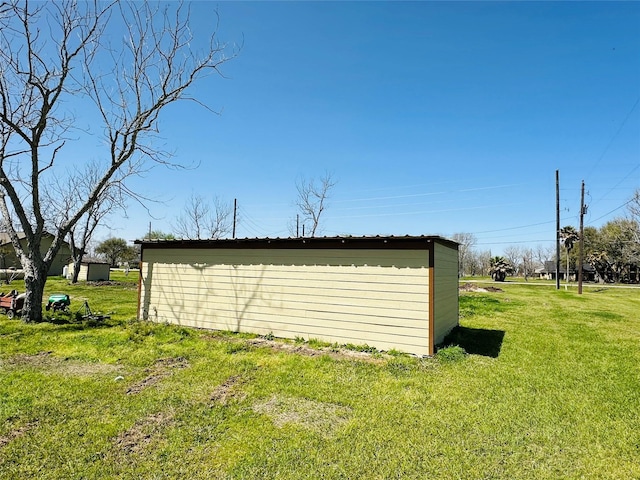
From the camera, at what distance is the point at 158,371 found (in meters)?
5.84

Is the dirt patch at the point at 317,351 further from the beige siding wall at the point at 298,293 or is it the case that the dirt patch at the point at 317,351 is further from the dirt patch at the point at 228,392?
the dirt patch at the point at 228,392

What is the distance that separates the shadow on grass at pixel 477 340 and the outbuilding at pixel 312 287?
30cm

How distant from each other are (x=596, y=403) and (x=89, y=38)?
46.6 feet

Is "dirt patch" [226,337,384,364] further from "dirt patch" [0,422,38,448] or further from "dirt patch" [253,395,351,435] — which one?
"dirt patch" [0,422,38,448]

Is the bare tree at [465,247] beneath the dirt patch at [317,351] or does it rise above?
above

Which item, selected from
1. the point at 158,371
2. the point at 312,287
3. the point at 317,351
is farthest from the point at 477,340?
the point at 158,371

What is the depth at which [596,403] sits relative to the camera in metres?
4.81

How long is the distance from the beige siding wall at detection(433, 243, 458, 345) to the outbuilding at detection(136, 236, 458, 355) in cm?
2

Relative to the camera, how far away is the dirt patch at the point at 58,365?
19.0 ft

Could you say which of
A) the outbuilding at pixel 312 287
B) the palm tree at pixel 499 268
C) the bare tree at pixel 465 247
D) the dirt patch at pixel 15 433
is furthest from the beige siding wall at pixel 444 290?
the bare tree at pixel 465 247

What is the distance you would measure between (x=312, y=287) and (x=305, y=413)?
154 inches

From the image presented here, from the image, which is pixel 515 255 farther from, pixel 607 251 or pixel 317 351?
pixel 317 351

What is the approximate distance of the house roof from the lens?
23.2 ft

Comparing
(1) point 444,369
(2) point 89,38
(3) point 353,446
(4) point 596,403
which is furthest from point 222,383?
(2) point 89,38
